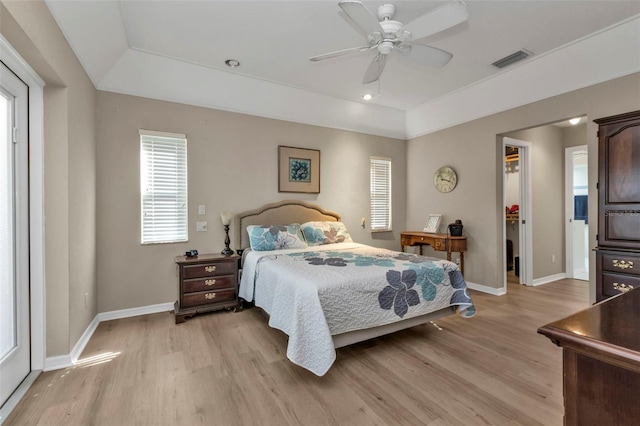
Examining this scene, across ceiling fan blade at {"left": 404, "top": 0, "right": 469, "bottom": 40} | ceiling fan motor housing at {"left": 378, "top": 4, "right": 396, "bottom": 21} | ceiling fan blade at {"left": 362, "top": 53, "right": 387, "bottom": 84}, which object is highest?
ceiling fan motor housing at {"left": 378, "top": 4, "right": 396, "bottom": 21}

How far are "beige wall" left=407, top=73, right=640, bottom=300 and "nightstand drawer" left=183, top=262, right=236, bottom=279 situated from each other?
11.1 feet

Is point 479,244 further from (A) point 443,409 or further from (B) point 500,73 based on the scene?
(A) point 443,409

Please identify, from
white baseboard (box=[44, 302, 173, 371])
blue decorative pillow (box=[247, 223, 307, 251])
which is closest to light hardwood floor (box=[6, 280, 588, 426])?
white baseboard (box=[44, 302, 173, 371])

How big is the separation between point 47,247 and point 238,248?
6.46 feet

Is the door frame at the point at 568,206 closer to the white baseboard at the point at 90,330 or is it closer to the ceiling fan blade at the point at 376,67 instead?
the ceiling fan blade at the point at 376,67

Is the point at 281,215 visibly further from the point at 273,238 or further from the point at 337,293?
the point at 337,293

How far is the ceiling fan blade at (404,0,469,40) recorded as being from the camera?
2.03 meters

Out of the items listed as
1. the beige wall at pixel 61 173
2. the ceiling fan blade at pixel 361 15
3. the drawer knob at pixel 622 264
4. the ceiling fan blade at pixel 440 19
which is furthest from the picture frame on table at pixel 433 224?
the beige wall at pixel 61 173

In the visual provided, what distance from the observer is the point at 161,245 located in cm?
354

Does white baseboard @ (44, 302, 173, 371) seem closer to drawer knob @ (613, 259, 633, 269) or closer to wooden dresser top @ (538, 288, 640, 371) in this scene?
wooden dresser top @ (538, 288, 640, 371)

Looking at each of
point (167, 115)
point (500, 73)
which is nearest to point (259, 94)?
point (167, 115)

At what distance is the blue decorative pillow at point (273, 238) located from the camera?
3.65 meters

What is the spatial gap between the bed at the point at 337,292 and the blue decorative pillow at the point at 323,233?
35 cm

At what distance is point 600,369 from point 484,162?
4.14m
